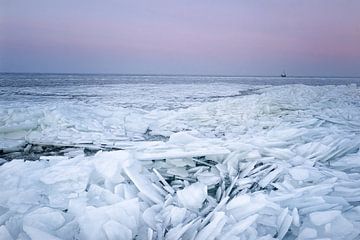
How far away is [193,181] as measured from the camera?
7.54 feet

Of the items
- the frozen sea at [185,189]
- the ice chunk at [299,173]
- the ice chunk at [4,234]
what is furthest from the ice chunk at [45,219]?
the ice chunk at [299,173]

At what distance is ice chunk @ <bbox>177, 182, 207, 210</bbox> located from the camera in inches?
72.9

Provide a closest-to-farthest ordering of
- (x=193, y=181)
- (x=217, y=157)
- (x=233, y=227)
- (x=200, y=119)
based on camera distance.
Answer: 1. (x=233, y=227)
2. (x=193, y=181)
3. (x=217, y=157)
4. (x=200, y=119)

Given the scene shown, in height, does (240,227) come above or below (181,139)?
below

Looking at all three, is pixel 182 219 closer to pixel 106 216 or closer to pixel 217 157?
pixel 106 216

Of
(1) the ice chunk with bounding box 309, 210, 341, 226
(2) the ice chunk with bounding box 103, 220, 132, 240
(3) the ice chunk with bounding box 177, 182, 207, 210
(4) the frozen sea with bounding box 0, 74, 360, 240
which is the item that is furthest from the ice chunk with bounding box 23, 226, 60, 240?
(1) the ice chunk with bounding box 309, 210, 341, 226

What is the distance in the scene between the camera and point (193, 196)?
1923mm

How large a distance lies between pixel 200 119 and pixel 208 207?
334 centimetres

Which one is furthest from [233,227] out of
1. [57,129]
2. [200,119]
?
[200,119]

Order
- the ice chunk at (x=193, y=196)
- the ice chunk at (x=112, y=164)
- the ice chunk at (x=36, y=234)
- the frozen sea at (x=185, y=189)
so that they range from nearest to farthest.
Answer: the ice chunk at (x=36, y=234)
the frozen sea at (x=185, y=189)
the ice chunk at (x=193, y=196)
the ice chunk at (x=112, y=164)

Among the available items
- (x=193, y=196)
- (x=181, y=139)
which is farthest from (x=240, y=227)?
(x=181, y=139)

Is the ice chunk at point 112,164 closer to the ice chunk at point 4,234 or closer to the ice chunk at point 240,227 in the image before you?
the ice chunk at point 4,234

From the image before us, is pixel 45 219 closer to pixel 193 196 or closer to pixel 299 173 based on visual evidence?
pixel 193 196

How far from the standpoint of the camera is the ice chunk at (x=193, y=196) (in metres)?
1.85
